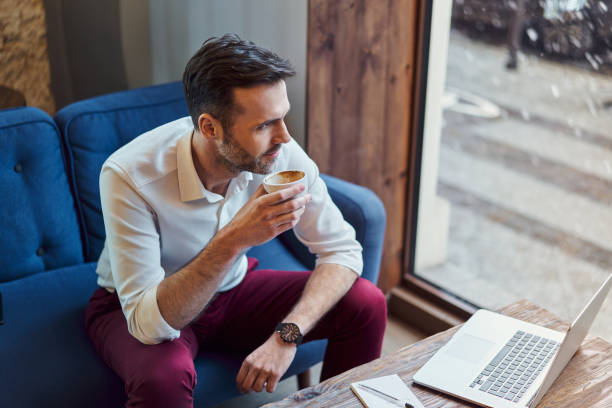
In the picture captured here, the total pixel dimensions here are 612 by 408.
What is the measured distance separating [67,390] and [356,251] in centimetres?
74

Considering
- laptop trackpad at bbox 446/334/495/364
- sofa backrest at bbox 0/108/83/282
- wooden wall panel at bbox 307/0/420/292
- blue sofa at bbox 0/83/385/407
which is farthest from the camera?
wooden wall panel at bbox 307/0/420/292

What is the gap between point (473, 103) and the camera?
267 centimetres

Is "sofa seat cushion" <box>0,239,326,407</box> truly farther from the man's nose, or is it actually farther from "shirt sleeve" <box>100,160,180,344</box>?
the man's nose

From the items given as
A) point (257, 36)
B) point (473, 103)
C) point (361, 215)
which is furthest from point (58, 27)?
point (473, 103)

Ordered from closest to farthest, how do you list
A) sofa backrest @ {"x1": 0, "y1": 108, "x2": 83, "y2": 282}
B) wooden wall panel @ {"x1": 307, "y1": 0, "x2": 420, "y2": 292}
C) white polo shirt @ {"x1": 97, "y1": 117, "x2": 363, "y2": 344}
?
white polo shirt @ {"x1": 97, "y1": 117, "x2": 363, "y2": 344} < sofa backrest @ {"x1": 0, "y1": 108, "x2": 83, "y2": 282} < wooden wall panel @ {"x1": 307, "y1": 0, "x2": 420, "y2": 292}

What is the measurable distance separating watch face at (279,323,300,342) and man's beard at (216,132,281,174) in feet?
1.13

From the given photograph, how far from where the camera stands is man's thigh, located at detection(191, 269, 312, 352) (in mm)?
1624

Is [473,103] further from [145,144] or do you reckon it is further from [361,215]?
[145,144]

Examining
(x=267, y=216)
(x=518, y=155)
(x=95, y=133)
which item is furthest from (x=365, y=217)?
(x=518, y=155)

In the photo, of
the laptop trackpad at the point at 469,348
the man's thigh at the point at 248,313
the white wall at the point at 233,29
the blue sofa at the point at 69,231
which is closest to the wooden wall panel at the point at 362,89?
the white wall at the point at 233,29

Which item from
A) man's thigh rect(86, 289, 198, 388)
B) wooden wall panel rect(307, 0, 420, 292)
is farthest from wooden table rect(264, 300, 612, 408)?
wooden wall panel rect(307, 0, 420, 292)

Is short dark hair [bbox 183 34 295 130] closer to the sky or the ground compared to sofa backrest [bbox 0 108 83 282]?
closer to the sky

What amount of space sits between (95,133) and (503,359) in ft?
4.05

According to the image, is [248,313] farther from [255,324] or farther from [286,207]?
[286,207]
